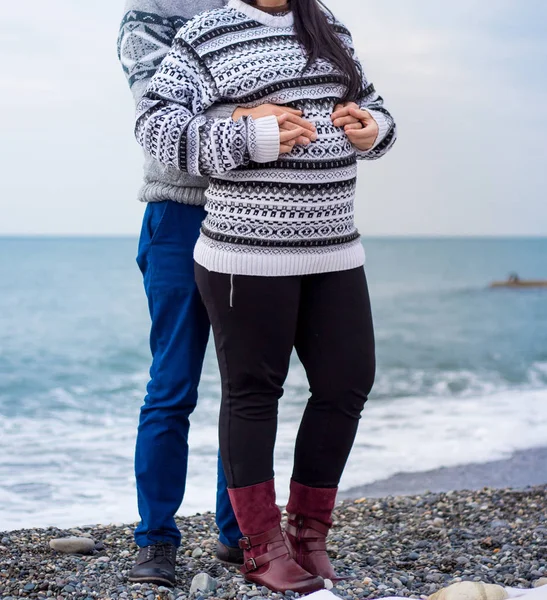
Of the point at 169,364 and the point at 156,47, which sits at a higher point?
the point at 156,47

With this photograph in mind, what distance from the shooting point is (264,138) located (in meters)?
1.85

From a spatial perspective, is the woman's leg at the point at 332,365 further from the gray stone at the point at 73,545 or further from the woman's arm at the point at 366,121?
the gray stone at the point at 73,545

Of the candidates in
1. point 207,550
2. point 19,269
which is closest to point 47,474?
point 207,550

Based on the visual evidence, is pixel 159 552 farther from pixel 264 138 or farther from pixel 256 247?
pixel 264 138

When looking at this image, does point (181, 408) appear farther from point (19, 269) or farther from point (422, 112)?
point (19, 269)

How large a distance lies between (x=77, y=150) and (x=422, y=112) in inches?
382

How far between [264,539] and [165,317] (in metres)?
0.62

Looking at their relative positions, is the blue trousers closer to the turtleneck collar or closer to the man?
the man

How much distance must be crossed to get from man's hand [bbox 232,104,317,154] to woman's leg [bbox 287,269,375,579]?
330mm

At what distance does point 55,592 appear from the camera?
2115 mm

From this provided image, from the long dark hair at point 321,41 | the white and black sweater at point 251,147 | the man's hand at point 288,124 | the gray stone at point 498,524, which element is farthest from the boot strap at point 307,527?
the gray stone at point 498,524

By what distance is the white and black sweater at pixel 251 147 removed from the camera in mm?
1891

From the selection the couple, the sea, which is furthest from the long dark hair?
the sea

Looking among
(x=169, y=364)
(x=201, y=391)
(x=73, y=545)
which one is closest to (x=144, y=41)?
(x=169, y=364)
